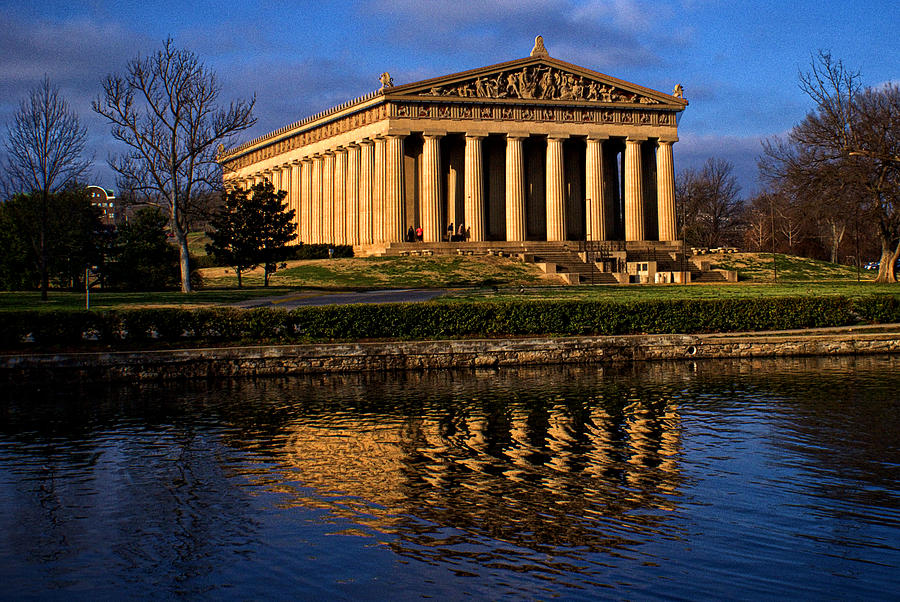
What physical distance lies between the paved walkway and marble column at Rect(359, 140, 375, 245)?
27312mm

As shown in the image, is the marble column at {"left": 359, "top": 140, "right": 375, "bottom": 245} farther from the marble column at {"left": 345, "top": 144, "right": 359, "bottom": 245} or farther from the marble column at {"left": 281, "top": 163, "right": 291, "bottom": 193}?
the marble column at {"left": 281, "top": 163, "right": 291, "bottom": 193}

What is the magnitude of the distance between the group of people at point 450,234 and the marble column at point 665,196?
1641cm

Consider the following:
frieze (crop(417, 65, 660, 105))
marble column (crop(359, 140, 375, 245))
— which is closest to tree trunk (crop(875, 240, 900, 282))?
frieze (crop(417, 65, 660, 105))

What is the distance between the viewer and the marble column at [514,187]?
6675 cm

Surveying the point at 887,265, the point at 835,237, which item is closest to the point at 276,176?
the point at 887,265

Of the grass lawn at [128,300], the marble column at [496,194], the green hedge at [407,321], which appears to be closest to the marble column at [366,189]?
the marble column at [496,194]

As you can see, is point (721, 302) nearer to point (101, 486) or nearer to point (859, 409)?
point (859, 409)

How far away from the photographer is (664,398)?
61.1 ft

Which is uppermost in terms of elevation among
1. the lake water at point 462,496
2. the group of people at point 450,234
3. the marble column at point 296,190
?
the marble column at point 296,190

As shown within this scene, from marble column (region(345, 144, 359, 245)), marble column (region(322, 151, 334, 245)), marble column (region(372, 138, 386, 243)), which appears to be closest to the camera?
marble column (region(372, 138, 386, 243))

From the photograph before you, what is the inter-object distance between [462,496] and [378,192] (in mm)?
57659

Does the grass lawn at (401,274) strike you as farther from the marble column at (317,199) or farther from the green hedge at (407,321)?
the marble column at (317,199)

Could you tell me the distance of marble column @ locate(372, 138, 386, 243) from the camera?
66.9 metres

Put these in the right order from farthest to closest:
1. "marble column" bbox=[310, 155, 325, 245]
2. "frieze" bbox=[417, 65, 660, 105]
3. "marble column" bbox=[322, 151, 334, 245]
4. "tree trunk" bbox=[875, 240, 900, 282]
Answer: "marble column" bbox=[310, 155, 325, 245], "marble column" bbox=[322, 151, 334, 245], "frieze" bbox=[417, 65, 660, 105], "tree trunk" bbox=[875, 240, 900, 282]
